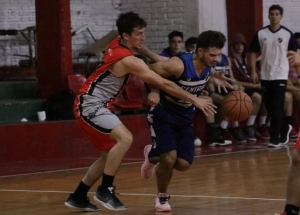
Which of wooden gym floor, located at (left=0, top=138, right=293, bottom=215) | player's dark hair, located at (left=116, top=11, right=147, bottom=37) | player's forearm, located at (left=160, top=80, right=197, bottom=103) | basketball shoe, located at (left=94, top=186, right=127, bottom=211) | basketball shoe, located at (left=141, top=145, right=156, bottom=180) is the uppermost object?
player's dark hair, located at (left=116, top=11, right=147, bottom=37)

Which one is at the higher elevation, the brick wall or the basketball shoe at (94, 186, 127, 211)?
the brick wall

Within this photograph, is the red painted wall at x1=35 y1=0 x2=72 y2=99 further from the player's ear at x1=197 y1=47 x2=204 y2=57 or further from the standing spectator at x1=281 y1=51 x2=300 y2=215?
the standing spectator at x1=281 y1=51 x2=300 y2=215

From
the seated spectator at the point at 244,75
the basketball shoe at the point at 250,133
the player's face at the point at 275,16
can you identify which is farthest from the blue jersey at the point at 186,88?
Answer: the basketball shoe at the point at 250,133

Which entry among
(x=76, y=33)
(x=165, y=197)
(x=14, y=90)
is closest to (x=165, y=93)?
(x=165, y=197)

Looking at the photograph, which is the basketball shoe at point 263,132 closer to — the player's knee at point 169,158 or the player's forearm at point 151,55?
the player's forearm at point 151,55

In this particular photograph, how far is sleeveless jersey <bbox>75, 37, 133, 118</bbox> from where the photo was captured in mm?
7234

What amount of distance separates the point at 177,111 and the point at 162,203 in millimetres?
796

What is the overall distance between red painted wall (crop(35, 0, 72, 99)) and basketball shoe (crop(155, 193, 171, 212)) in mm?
5625

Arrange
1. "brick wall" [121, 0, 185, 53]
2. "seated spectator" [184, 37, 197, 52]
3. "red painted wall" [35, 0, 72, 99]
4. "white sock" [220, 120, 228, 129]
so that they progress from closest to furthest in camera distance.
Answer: "red painted wall" [35, 0, 72, 99] < "seated spectator" [184, 37, 197, 52] < "white sock" [220, 120, 228, 129] < "brick wall" [121, 0, 185, 53]

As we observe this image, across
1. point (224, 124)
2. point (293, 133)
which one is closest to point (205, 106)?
point (224, 124)

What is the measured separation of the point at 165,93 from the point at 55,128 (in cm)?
460

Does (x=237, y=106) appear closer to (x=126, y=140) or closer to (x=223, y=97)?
(x=223, y=97)

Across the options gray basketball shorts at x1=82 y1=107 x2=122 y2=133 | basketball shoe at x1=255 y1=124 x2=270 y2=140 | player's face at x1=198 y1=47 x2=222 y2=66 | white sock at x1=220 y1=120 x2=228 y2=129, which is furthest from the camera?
basketball shoe at x1=255 y1=124 x2=270 y2=140

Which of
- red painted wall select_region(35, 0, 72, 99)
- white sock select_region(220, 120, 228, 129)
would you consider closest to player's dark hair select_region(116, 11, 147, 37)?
red painted wall select_region(35, 0, 72, 99)
